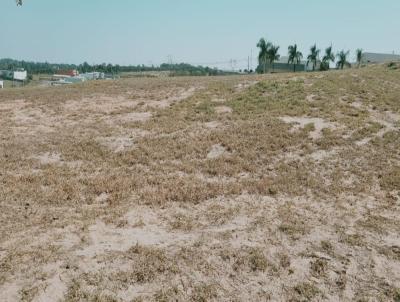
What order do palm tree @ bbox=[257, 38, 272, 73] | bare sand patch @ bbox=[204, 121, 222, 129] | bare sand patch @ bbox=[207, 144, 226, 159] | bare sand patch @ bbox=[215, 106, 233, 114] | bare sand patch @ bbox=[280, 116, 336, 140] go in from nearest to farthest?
bare sand patch @ bbox=[207, 144, 226, 159], bare sand patch @ bbox=[280, 116, 336, 140], bare sand patch @ bbox=[204, 121, 222, 129], bare sand patch @ bbox=[215, 106, 233, 114], palm tree @ bbox=[257, 38, 272, 73]

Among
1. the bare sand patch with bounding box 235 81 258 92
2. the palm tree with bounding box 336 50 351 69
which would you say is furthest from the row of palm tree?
the bare sand patch with bounding box 235 81 258 92

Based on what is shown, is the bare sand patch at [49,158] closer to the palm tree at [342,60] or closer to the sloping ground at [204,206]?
the sloping ground at [204,206]

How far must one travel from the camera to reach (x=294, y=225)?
766cm

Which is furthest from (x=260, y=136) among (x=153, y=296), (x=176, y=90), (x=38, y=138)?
(x=176, y=90)

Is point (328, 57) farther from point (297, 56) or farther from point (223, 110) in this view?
point (223, 110)

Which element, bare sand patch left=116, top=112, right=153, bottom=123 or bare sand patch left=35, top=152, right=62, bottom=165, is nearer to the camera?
bare sand patch left=35, top=152, right=62, bottom=165

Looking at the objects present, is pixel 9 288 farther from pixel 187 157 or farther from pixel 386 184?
pixel 386 184

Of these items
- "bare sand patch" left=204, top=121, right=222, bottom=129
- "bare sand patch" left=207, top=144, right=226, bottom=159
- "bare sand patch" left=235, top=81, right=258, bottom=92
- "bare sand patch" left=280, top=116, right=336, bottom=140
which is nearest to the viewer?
"bare sand patch" left=207, top=144, right=226, bottom=159

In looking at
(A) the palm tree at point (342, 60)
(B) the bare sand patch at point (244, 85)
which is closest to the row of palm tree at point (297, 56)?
(A) the palm tree at point (342, 60)

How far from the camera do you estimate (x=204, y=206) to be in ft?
28.2

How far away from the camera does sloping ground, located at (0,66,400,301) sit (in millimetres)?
5848

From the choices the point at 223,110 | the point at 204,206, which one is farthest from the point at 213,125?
the point at 204,206

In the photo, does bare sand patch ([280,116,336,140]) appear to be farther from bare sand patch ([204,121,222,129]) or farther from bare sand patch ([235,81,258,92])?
bare sand patch ([235,81,258,92])

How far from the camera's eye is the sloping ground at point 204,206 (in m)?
5.85
